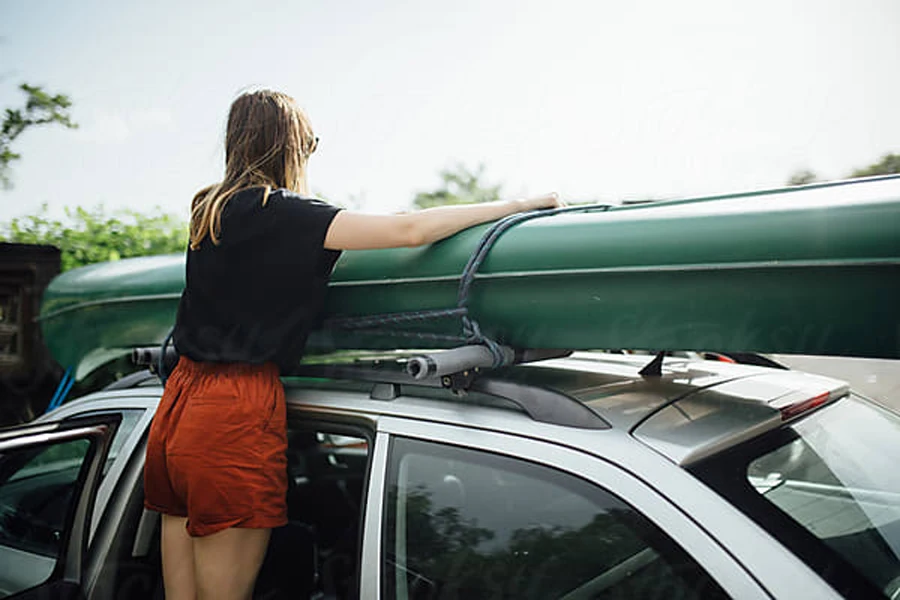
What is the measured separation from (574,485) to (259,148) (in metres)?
1.23

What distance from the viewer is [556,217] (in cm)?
165

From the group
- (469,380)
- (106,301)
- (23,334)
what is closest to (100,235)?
(23,334)

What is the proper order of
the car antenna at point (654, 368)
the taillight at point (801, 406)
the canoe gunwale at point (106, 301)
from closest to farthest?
the taillight at point (801, 406) < the car antenna at point (654, 368) < the canoe gunwale at point (106, 301)

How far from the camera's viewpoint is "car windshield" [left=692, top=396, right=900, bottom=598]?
4.03ft

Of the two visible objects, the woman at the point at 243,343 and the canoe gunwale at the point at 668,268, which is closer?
the canoe gunwale at the point at 668,268

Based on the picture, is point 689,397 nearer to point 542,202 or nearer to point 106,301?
point 542,202

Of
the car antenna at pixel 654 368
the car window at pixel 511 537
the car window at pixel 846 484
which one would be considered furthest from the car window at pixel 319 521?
the car window at pixel 846 484

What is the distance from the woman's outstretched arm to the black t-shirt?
1.7 inches

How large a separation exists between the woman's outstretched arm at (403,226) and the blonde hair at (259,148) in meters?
0.31

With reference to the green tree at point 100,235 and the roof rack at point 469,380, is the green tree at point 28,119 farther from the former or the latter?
the roof rack at point 469,380

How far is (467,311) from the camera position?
1649 millimetres

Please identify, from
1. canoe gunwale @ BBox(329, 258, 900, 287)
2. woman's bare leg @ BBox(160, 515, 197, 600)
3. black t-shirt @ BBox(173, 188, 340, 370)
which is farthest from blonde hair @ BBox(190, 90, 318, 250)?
woman's bare leg @ BBox(160, 515, 197, 600)

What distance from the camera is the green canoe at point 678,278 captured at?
1.26 metres

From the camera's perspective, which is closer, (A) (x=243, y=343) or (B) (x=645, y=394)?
(B) (x=645, y=394)
